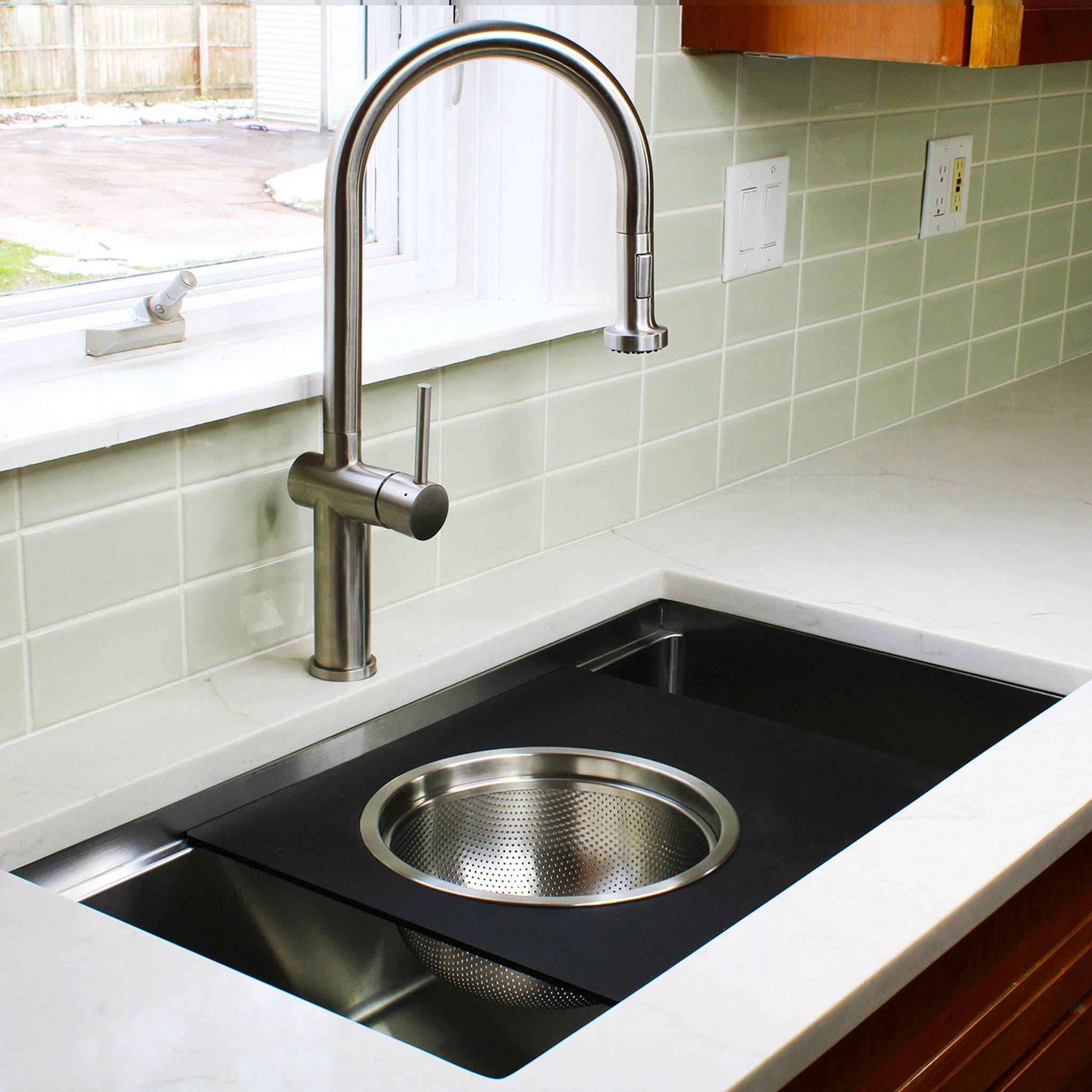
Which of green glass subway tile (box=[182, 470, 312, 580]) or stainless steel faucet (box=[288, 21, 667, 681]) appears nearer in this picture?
stainless steel faucet (box=[288, 21, 667, 681])

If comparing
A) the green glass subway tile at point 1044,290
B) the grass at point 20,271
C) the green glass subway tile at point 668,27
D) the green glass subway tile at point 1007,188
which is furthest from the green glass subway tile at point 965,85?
the grass at point 20,271

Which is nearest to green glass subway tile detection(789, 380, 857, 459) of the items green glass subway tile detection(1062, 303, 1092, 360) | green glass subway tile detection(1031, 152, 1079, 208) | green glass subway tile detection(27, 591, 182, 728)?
green glass subway tile detection(1031, 152, 1079, 208)

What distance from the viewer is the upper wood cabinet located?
4.52ft

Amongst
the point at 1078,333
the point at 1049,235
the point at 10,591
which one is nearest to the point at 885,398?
the point at 1049,235

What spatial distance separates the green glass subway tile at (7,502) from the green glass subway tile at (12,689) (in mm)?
86

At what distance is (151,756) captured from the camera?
1.07m

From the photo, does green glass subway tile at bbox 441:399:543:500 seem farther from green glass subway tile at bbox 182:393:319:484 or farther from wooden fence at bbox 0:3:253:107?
wooden fence at bbox 0:3:253:107

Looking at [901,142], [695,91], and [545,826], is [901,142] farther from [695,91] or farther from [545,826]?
[545,826]

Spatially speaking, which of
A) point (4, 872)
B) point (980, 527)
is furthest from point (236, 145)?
point (980, 527)

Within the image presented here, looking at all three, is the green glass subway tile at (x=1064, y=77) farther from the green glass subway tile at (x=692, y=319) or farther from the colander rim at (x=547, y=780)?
the colander rim at (x=547, y=780)

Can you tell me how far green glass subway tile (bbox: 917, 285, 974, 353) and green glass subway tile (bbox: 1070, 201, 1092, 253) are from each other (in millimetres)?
288

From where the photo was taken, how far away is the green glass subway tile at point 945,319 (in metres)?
2.03

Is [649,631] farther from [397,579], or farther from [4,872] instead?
[4,872]

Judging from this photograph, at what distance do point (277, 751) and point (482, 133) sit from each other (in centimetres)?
66
